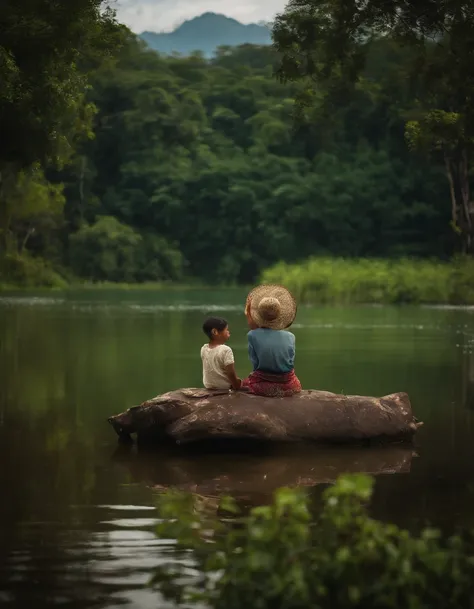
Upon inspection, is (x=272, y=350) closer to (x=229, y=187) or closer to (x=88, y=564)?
(x=88, y=564)

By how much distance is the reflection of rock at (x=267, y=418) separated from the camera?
→ 37.1ft

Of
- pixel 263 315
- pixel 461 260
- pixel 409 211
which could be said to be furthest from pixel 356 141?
pixel 263 315

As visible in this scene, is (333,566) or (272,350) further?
(272,350)

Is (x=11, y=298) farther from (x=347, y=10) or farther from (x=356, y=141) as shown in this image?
(x=347, y=10)

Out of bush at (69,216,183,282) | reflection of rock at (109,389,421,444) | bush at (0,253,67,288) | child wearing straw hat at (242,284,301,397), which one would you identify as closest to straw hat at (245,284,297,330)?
child wearing straw hat at (242,284,301,397)

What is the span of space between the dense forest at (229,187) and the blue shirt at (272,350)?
59.6 meters

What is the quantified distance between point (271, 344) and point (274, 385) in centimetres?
39

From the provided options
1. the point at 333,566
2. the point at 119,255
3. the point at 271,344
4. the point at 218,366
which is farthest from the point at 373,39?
the point at 119,255

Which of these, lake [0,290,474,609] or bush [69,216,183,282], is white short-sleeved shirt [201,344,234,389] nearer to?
lake [0,290,474,609]

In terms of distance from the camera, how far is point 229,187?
265 feet

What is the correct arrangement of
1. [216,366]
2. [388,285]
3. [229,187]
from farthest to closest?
[229,187] → [388,285] → [216,366]

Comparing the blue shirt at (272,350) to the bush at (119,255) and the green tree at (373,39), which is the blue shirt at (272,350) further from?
the bush at (119,255)

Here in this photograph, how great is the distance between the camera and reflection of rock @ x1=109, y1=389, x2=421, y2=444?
11.3 meters

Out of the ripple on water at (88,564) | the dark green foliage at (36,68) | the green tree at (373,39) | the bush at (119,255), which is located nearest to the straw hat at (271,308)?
the ripple on water at (88,564)
